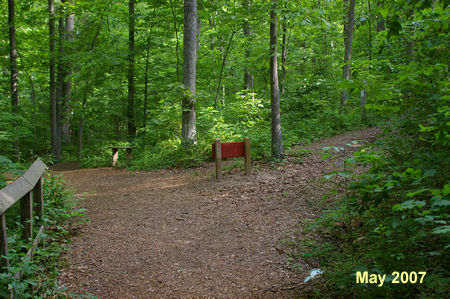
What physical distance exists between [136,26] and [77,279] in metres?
14.6

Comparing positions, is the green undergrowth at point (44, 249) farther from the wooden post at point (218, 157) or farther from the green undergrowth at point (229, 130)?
the green undergrowth at point (229, 130)

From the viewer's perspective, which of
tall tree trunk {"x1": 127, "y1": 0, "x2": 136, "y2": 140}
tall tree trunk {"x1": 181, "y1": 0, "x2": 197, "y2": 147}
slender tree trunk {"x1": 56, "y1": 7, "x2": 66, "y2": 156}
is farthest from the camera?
tall tree trunk {"x1": 127, "y1": 0, "x2": 136, "y2": 140}

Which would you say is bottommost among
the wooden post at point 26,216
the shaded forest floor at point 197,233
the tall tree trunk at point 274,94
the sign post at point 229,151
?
the shaded forest floor at point 197,233

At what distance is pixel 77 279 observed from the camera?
12.6 ft

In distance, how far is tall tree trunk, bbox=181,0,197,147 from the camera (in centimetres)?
1087

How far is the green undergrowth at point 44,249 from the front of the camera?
2.67 metres

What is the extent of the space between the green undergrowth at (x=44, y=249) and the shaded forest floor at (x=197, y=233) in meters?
0.23

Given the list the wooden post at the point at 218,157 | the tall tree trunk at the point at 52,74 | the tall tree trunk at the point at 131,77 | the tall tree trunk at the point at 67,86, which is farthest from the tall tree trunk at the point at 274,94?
the tall tree trunk at the point at 52,74

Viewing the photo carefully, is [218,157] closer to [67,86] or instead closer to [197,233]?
[197,233]

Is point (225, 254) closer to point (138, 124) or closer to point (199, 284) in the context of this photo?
point (199, 284)

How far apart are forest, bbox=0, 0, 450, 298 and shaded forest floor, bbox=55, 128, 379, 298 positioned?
35cm

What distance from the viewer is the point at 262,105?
1369 cm

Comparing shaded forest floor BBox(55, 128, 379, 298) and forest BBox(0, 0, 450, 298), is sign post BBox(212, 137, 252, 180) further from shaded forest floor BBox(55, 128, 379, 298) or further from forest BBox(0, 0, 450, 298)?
forest BBox(0, 0, 450, 298)

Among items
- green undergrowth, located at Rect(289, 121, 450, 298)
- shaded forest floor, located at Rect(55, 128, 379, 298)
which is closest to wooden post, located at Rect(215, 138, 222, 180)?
shaded forest floor, located at Rect(55, 128, 379, 298)
